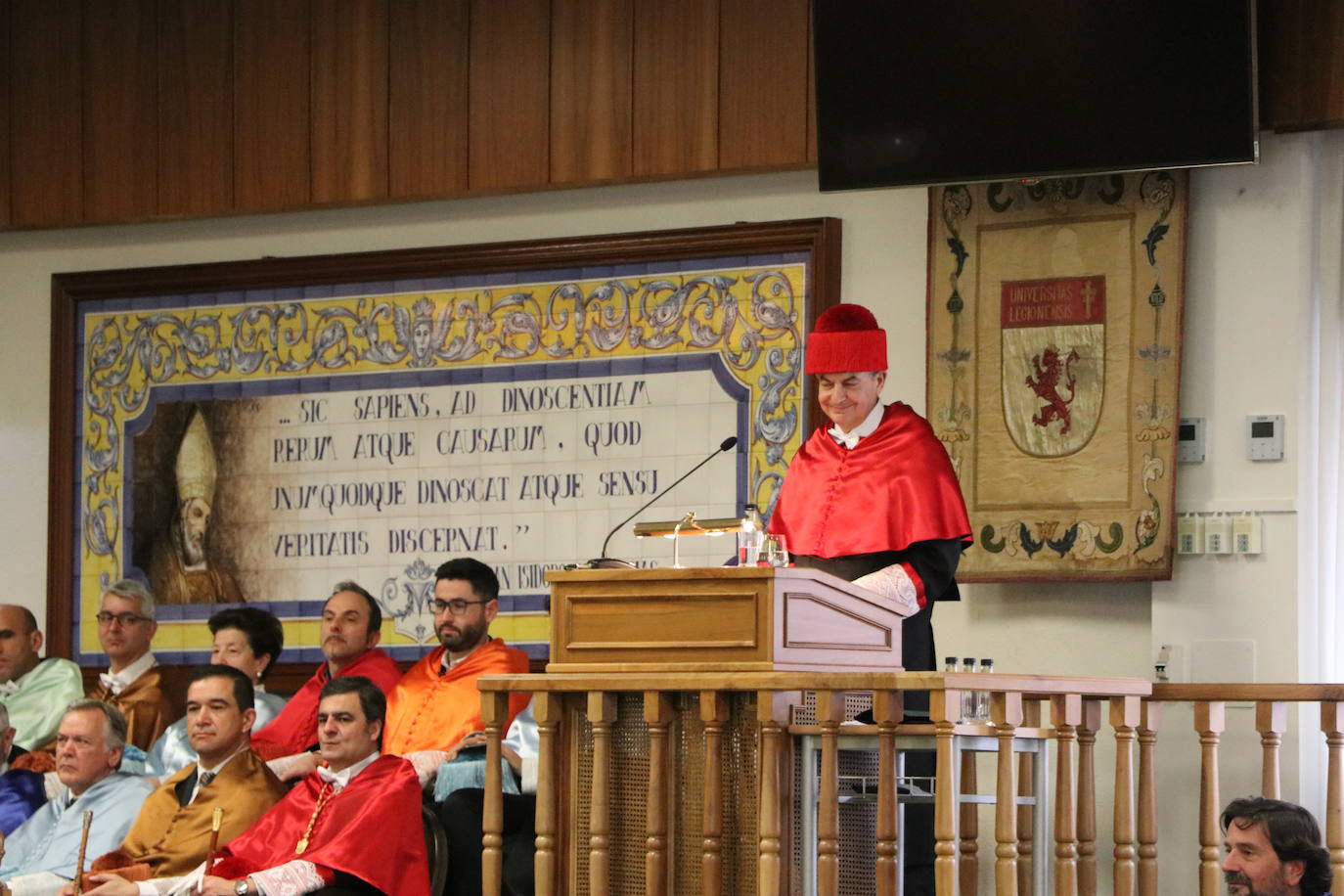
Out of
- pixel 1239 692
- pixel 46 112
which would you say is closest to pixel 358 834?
pixel 1239 692

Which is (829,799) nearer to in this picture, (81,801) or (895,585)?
(895,585)

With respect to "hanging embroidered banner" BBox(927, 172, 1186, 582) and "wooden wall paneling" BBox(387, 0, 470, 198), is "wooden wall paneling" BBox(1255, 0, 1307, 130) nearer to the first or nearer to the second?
"hanging embroidered banner" BBox(927, 172, 1186, 582)

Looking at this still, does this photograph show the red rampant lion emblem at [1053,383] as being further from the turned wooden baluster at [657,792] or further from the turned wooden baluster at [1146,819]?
the turned wooden baluster at [657,792]

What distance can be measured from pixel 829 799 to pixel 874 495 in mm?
1182

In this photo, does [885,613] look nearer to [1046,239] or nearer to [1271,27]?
[1046,239]

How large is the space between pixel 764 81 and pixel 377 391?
5.82 ft

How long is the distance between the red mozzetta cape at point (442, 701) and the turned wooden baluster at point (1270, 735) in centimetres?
211

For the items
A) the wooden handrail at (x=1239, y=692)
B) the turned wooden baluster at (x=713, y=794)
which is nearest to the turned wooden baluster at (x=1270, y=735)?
the wooden handrail at (x=1239, y=692)

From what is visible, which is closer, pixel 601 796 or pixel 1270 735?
pixel 601 796

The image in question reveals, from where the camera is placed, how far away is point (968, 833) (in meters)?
5.34

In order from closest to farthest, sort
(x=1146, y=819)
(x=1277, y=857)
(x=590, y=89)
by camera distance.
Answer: (x=1277, y=857) → (x=1146, y=819) → (x=590, y=89)

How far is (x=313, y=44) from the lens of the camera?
25.0 feet

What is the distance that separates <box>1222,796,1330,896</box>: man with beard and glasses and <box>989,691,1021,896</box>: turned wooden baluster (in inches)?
18.9

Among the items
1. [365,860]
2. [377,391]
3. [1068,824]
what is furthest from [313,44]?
[1068,824]
